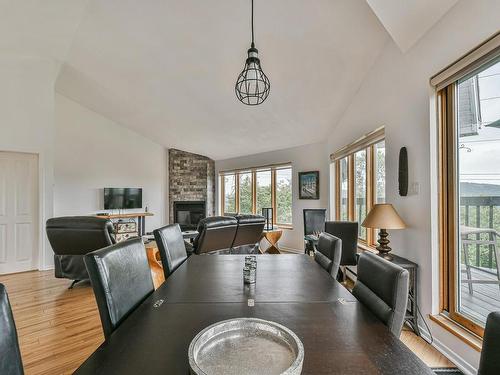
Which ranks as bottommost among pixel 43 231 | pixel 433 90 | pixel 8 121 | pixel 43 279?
pixel 43 279

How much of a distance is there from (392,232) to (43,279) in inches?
190

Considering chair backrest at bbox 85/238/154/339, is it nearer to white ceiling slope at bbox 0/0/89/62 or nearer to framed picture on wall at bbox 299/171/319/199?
white ceiling slope at bbox 0/0/89/62

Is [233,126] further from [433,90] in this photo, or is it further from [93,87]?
[433,90]

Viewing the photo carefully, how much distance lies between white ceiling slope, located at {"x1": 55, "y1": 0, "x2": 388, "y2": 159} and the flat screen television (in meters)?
1.87

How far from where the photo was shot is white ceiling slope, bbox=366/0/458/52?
203 centimetres

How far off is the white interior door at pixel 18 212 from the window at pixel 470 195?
5.76m

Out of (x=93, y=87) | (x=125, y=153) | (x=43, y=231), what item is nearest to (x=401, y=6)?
(x=93, y=87)

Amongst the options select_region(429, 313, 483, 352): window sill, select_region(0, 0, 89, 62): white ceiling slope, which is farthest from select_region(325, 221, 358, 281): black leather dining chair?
select_region(0, 0, 89, 62): white ceiling slope

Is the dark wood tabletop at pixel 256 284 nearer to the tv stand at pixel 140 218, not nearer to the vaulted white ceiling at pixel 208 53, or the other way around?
the vaulted white ceiling at pixel 208 53

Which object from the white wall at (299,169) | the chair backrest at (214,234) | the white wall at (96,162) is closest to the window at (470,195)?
the chair backrest at (214,234)

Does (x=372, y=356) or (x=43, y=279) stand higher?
(x=372, y=356)

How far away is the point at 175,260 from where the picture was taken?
200 centimetres

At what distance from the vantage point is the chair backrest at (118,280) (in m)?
1.11

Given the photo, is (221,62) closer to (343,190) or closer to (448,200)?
(343,190)
